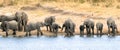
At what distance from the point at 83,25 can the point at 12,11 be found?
23.6 ft

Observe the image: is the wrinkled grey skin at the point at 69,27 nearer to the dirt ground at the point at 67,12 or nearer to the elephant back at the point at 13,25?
the dirt ground at the point at 67,12

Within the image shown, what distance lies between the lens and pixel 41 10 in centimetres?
3706

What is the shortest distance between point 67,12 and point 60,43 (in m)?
8.65

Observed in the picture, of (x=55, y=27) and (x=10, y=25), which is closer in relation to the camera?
(x=55, y=27)

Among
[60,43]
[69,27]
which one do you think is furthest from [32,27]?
[60,43]

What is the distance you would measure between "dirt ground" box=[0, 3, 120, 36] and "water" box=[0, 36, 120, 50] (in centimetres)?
369

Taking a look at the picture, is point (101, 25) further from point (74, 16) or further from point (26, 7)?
point (26, 7)

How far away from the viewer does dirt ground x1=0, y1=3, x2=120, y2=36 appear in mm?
34719

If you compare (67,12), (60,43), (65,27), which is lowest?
(60,43)

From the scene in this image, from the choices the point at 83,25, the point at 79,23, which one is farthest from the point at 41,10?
the point at 83,25

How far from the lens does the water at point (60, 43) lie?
2644 cm

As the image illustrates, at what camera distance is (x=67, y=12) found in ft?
119

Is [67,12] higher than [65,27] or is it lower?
higher

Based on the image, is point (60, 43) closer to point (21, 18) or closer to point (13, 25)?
point (13, 25)
